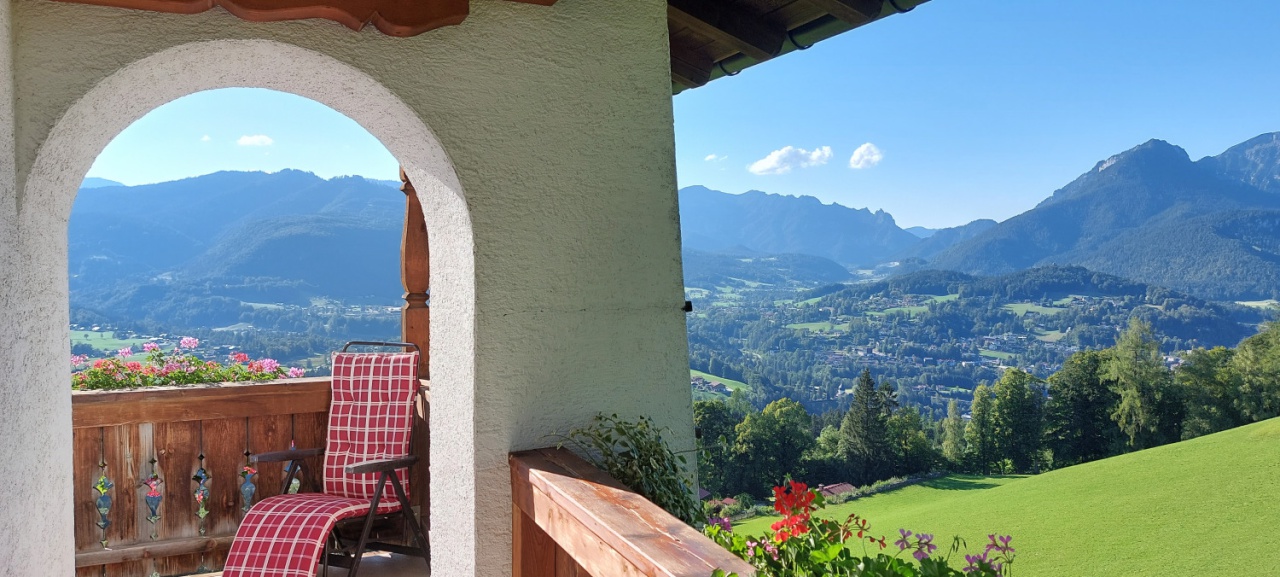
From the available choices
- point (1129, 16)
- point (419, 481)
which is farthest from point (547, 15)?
point (1129, 16)

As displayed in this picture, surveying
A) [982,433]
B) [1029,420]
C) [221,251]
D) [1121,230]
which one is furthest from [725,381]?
[1121,230]

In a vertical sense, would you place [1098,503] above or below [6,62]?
below

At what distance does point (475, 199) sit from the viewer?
1.95m

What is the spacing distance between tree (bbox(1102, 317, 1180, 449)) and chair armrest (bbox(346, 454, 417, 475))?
30842 millimetres

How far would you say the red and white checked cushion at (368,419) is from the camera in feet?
10.4

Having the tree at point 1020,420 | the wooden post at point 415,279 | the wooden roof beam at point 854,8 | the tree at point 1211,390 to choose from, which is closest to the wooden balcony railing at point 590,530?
the wooden roof beam at point 854,8

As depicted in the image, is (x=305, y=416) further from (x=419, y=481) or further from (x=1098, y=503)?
(x=1098, y=503)

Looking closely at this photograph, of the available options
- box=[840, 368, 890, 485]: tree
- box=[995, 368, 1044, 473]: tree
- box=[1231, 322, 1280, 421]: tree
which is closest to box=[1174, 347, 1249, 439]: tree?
box=[1231, 322, 1280, 421]: tree

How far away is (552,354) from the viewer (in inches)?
80.0

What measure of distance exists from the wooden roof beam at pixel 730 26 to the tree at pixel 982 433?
31367mm

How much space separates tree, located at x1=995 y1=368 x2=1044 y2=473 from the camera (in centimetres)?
3052

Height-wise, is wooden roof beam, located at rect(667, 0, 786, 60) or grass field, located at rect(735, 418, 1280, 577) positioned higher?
wooden roof beam, located at rect(667, 0, 786, 60)

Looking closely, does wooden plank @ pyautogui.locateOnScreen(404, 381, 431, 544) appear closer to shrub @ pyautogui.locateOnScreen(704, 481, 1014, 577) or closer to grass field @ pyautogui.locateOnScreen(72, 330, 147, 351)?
shrub @ pyautogui.locateOnScreen(704, 481, 1014, 577)

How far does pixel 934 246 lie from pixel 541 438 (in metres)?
96.2
